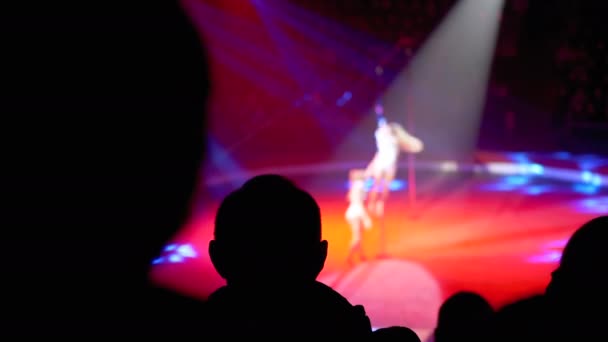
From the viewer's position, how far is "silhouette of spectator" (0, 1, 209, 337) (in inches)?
93.1

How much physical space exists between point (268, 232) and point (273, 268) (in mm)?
52

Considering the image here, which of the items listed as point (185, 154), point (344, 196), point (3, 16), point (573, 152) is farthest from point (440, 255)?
point (573, 152)

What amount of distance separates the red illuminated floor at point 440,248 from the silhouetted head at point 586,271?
1.43m

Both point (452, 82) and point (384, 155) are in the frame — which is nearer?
point (384, 155)

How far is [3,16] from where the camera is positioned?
8.18 feet

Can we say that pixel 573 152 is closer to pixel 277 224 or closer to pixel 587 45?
pixel 587 45

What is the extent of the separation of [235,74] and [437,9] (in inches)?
114

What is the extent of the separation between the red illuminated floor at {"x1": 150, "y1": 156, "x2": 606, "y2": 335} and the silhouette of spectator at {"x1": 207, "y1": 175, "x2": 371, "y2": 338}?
151 cm

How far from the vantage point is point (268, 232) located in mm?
758

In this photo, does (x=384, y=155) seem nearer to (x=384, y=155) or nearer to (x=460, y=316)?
(x=384, y=155)

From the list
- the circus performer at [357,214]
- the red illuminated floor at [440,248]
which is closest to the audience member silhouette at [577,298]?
the red illuminated floor at [440,248]

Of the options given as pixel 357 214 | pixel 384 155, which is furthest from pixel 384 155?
pixel 357 214

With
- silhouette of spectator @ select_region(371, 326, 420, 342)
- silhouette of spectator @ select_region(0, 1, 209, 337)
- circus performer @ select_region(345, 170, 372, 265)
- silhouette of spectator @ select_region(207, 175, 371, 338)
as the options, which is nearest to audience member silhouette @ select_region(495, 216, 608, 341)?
silhouette of spectator @ select_region(371, 326, 420, 342)

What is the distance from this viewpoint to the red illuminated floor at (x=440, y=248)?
2.66 meters
